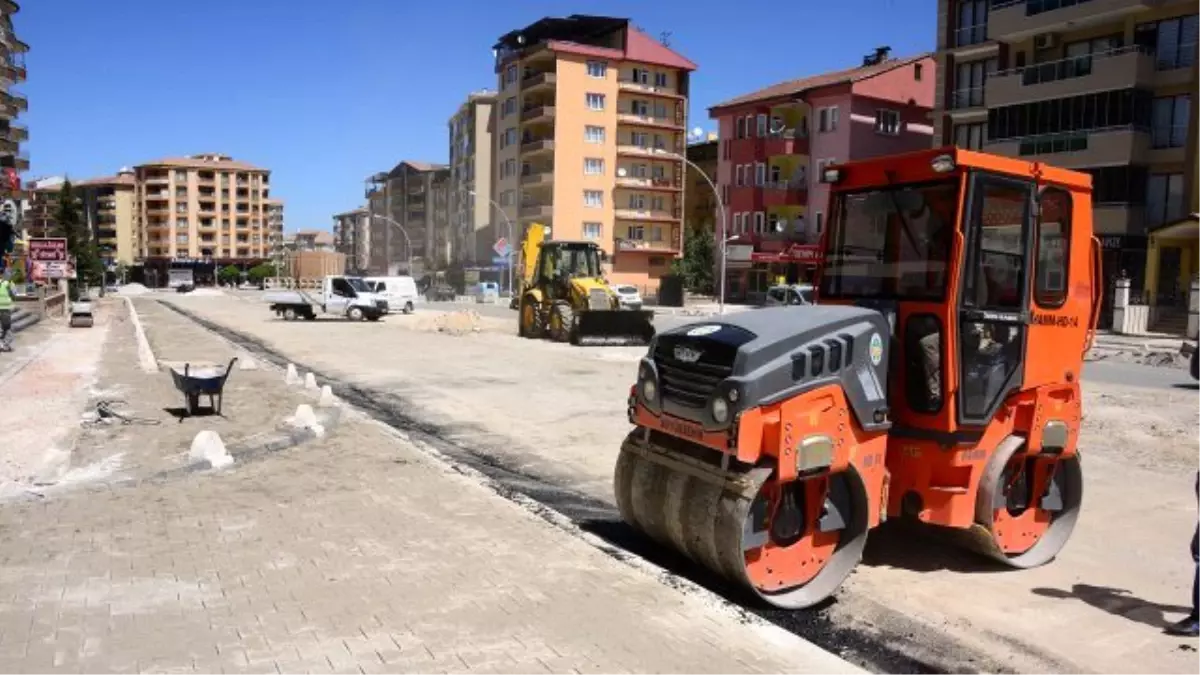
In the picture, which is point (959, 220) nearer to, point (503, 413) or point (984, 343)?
point (984, 343)

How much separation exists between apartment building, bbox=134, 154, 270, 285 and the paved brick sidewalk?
5457 inches

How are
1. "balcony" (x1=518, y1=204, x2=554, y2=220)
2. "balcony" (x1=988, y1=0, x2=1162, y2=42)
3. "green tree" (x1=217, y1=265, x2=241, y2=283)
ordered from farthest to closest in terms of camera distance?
1. "green tree" (x1=217, y1=265, x2=241, y2=283)
2. "balcony" (x1=518, y1=204, x2=554, y2=220)
3. "balcony" (x1=988, y1=0, x2=1162, y2=42)

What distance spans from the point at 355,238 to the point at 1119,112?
513 ft

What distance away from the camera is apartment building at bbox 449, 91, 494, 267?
278 feet

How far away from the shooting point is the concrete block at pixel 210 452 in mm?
8828

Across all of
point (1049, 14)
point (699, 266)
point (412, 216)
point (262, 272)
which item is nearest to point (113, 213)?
point (262, 272)

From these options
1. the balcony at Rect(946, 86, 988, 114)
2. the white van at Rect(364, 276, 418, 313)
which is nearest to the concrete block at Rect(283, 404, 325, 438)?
the white van at Rect(364, 276, 418, 313)

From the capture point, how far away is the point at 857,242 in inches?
259

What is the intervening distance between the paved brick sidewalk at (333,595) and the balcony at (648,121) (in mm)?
67322

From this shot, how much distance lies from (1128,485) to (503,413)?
26.0 feet

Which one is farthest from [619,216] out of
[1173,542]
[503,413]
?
[1173,542]

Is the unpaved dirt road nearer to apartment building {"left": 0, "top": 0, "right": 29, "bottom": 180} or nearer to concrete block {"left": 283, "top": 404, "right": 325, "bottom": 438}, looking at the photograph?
concrete block {"left": 283, "top": 404, "right": 325, "bottom": 438}

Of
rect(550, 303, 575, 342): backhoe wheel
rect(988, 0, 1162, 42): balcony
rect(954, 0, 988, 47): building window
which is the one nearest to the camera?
rect(550, 303, 575, 342): backhoe wheel

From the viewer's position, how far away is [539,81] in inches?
2800
